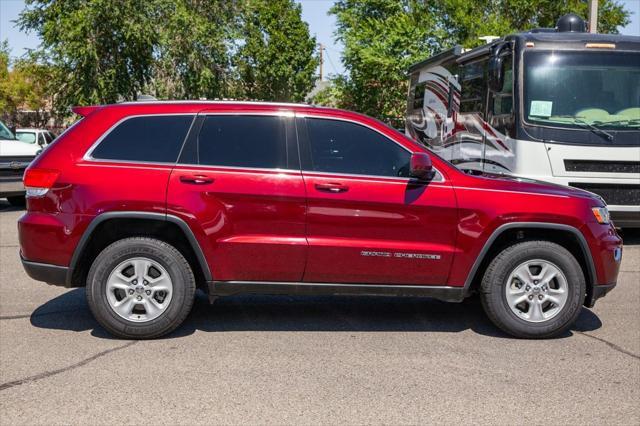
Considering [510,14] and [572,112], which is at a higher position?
[510,14]

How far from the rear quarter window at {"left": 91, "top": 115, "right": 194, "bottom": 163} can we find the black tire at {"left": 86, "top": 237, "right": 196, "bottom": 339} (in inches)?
26.3

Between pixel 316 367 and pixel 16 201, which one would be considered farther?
pixel 16 201

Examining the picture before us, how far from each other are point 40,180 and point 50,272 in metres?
0.71

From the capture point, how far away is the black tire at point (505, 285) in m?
5.91

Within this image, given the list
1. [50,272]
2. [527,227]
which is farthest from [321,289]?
[50,272]

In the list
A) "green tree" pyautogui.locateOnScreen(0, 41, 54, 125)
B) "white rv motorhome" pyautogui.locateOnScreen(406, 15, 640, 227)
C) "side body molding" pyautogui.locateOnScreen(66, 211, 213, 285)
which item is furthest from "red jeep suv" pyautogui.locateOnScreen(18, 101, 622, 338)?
"green tree" pyautogui.locateOnScreen(0, 41, 54, 125)

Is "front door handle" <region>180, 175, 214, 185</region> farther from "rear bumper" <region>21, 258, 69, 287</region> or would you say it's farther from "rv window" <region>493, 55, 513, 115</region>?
"rv window" <region>493, 55, 513, 115</region>

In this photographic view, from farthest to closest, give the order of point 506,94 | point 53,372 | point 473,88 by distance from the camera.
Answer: point 473,88
point 506,94
point 53,372

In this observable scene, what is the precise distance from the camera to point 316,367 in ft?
17.0

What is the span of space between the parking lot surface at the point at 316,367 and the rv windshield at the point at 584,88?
3.64 meters

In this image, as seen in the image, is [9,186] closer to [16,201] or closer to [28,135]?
[16,201]

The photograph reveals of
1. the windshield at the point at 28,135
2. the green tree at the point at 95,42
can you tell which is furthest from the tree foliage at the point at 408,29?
the windshield at the point at 28,135

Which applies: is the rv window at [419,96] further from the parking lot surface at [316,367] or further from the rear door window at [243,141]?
the rear door window at [243,141]

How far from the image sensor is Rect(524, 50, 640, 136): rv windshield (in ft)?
33.0
